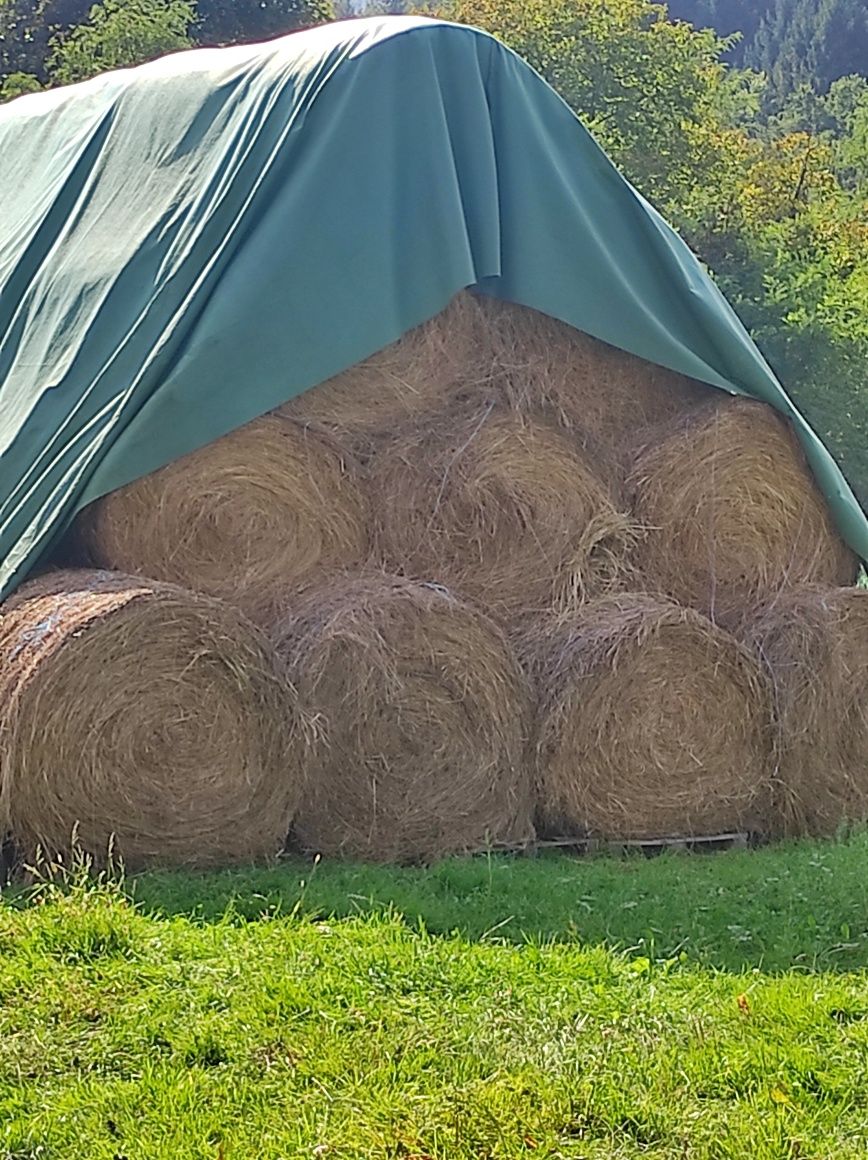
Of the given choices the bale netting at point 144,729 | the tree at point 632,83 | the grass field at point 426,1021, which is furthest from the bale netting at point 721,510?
the tree at point 632,83

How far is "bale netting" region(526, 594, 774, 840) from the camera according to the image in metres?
6.30

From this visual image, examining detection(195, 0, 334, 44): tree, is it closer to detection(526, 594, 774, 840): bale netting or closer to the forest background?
the forest background

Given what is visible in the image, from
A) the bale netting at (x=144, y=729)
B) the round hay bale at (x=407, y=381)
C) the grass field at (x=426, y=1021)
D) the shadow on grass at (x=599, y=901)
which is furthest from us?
the round hay bale at (x=407, y=381)

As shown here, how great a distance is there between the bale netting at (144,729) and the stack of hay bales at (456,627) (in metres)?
0.01

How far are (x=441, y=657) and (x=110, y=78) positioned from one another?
4.52 m

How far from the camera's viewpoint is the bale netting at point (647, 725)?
6.30 metres

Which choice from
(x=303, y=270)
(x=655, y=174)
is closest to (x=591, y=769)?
(x=303, y=270)

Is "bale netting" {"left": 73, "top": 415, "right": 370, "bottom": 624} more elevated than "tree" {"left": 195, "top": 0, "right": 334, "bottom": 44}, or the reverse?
"tree" {"left": 195, "top": 0, "right": 334, "bottom": 44}

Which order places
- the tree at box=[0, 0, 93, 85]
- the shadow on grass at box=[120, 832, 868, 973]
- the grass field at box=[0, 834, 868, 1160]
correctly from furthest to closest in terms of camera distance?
the tree at box=[0, 0, 93, 85] → the shadow on grass at box=[120, 832, 868, 973] → the grass field at box=[0, 834, 868, 1160]

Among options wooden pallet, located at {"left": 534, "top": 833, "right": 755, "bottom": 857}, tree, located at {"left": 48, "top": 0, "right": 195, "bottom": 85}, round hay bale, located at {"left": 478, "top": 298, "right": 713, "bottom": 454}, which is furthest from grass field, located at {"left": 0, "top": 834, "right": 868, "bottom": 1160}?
tree, located at {"left": 48, "top": 0, "right": 195, "bottom": 85}

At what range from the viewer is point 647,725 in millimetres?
6410

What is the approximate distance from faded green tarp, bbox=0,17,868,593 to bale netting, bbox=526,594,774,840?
145cm

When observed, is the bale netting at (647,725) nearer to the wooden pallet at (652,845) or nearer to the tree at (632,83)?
the wooden pallet at (652,845)

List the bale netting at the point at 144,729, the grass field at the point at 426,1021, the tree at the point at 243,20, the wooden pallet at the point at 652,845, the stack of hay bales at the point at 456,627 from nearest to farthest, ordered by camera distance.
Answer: the grass field at the point at 426,1021 → the bale netting at the point at 144,729 → the stack of hay bales at the point at 456,627 → the wooden pallet at the point at 652,845 → the tree at the point at 243,20
